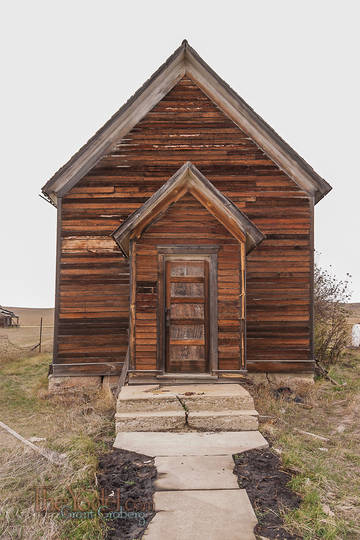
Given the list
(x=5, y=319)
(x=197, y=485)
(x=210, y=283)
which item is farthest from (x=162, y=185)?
(x=5, y=319)

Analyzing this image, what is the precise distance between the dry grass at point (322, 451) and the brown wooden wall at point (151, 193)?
1103 mm

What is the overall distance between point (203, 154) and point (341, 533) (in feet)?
24.8

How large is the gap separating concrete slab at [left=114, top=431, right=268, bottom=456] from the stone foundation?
3332mm

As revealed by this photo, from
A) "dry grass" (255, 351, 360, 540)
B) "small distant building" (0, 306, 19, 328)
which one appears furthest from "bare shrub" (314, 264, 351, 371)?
"small distant building" (0, 306, 19, 328)

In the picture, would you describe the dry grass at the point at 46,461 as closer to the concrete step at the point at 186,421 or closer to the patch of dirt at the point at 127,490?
the patch of dirt at the point at 127,490

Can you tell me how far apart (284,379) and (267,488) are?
521 cm

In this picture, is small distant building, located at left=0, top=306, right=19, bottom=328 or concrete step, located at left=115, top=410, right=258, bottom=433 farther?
small distant building, located at left=0, top=306, right=19, bottom=328

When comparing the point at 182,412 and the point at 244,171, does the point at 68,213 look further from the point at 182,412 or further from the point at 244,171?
the point at 182,412

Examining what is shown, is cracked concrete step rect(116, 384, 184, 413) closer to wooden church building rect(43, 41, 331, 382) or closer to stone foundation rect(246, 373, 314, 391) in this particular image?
wooden church building rect(43, 41, 331, 382)

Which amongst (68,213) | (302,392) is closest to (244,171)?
(68,213)

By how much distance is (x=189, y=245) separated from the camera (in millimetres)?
7434

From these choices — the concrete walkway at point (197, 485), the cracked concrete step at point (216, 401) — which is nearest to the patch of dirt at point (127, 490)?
the concrete walkway at point (197, 485)

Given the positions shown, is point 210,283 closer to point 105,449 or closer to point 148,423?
point 148,423

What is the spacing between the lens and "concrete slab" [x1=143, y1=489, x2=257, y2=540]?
3.18 m
